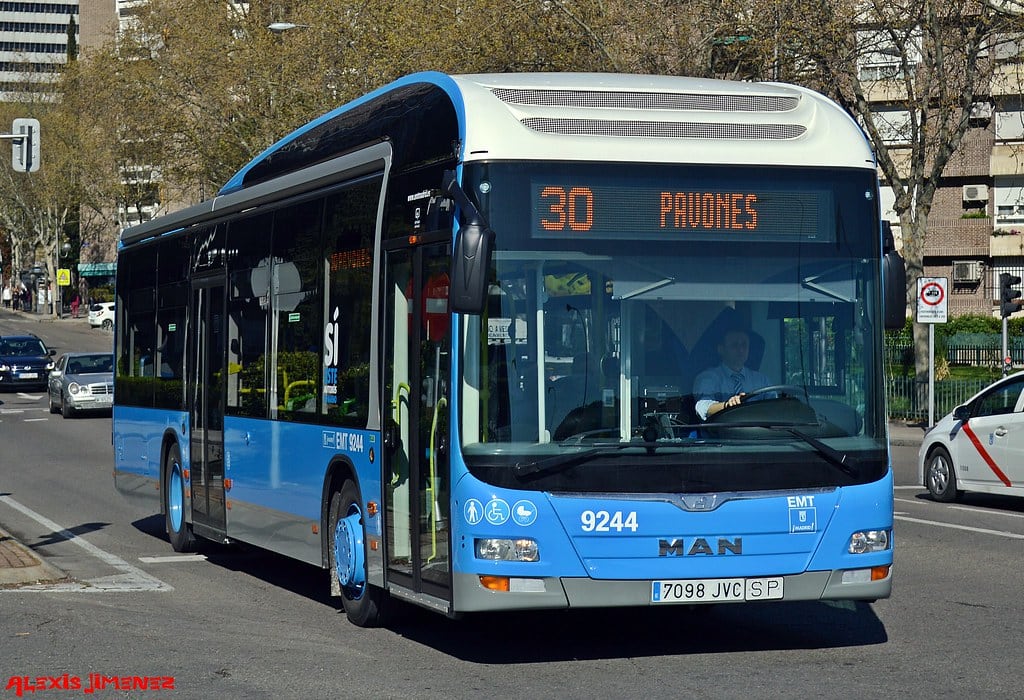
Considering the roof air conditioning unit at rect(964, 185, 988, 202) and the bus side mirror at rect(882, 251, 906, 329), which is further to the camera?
the roof air conditioning unit at rect(964, 185, 988, 202)

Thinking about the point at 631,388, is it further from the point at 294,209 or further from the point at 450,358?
the point at 294,209

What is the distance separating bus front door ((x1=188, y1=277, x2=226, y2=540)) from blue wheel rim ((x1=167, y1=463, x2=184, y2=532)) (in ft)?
1.69

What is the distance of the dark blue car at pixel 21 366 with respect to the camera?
158 ft

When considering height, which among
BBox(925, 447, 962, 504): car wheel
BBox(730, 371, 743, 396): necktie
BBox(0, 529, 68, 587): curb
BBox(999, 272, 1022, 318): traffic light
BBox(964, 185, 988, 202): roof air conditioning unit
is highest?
BBox(964, 185, 988, 202): roof air conditioning unit

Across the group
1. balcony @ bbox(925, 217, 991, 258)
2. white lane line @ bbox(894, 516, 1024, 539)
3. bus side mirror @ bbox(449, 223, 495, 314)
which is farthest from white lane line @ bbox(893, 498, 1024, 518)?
balcony @ bbox(925, 217, 991, 258)

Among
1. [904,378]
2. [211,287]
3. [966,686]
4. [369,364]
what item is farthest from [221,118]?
[966,686]

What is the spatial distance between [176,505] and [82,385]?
24151 mm

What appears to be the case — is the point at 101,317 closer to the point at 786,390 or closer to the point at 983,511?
the point at 983,511

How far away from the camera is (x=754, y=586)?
8141mm

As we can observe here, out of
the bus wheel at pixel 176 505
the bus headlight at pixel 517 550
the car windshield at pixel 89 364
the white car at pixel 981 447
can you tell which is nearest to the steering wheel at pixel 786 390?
the bus headlight at pixel 517 550

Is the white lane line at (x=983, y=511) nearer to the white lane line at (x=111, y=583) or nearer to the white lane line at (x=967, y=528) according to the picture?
the white lane line at (x=967, y=528)

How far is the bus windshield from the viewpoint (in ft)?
26.2

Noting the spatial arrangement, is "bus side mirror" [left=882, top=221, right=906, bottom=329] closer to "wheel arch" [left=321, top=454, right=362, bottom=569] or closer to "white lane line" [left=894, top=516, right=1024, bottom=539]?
"wheel arch" [left=321, top=454, right=362, bottom=569]

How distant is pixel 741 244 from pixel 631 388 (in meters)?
0.97
